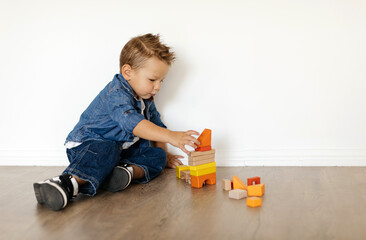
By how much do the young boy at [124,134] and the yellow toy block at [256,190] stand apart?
0.23m

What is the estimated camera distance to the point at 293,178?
4.30 ft

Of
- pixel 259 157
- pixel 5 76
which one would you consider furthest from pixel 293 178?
pixel 5 76

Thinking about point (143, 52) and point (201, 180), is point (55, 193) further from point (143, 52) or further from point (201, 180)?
point (143, 52)

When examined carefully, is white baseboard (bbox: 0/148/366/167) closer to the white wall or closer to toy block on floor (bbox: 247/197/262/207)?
the white wall

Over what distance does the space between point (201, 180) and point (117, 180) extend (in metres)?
0.29

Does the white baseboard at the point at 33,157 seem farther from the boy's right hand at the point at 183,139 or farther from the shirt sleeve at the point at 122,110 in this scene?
the boy's right hand at the point at 183,139

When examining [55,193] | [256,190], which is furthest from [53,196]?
[256,190]

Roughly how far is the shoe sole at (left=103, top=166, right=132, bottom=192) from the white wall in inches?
18.6

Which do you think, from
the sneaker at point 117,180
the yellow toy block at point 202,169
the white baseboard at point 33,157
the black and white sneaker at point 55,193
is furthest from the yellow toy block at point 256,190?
the white baseboard at point 33,157

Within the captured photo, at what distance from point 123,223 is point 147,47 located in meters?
0.71

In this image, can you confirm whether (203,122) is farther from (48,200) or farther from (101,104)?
(48,200)

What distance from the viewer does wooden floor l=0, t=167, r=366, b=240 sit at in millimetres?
808

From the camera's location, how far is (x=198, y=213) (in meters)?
0.94

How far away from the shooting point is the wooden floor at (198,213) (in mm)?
808
